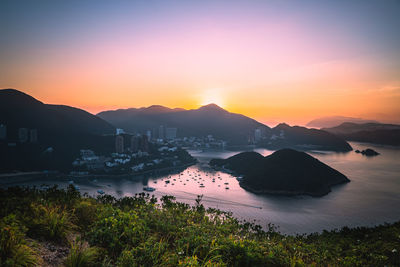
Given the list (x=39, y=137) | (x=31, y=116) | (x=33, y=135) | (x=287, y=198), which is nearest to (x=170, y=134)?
(x=31, y=116)

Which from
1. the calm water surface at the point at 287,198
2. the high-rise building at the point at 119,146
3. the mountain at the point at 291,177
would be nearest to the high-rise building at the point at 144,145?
the high-rise building at the point at 119,146

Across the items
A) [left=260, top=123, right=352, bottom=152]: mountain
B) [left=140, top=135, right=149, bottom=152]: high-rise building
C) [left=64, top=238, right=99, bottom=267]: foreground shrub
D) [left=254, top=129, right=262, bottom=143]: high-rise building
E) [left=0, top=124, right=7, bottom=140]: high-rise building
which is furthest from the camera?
[left=254, top=129, right=262, bottom=143]: high-rise building

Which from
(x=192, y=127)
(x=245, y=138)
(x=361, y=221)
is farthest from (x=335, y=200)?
(x=192, y=127)

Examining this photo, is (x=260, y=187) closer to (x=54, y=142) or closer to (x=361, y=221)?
(x=361, y=221)

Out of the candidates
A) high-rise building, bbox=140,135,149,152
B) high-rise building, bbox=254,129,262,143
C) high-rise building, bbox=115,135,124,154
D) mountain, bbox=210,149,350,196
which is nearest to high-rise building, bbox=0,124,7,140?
high-rise building, bbox=115,135,124,154

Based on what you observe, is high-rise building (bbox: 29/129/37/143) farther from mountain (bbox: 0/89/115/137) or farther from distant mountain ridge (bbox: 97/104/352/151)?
distant mountain ridge (bbox: 97/104/352/151)

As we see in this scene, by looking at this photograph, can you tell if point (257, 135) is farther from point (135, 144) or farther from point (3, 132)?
point (3, 132)
